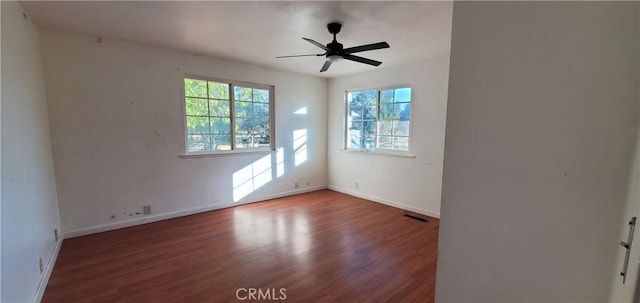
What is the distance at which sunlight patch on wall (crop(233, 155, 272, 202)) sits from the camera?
4.39 m

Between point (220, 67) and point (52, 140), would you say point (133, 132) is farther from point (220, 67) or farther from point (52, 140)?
point (220, 67)

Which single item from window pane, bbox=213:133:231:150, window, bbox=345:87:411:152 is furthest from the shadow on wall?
window, bbox=345:87:411:152

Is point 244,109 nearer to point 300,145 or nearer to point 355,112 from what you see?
point 300,145

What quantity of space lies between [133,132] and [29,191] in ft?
4.79

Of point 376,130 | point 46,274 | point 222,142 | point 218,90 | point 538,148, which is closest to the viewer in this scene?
point 538,148

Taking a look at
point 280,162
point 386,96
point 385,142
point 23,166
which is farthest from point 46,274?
point 386,96

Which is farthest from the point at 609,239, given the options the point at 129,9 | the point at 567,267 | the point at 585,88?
the point at 129,9

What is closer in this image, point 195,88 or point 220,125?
point 195,88

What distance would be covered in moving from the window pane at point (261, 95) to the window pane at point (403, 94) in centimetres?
227

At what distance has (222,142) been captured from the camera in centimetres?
423

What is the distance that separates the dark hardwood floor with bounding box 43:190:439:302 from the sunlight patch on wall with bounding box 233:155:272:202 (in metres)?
0.60

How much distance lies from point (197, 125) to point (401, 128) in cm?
325

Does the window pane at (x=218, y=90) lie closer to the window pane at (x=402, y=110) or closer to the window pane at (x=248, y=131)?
the window pane at (x=248, y=131)

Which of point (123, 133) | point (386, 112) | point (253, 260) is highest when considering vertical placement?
point (386, 112)
